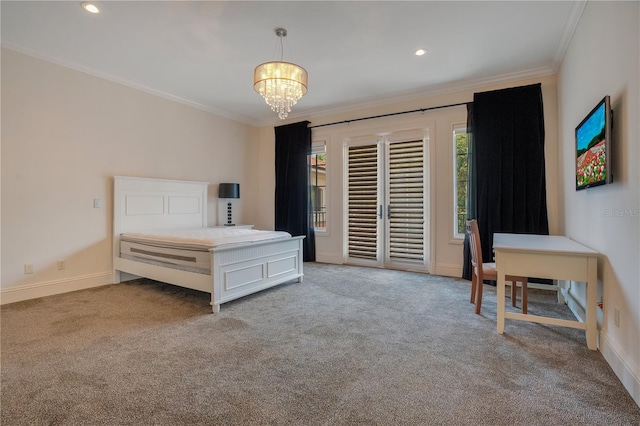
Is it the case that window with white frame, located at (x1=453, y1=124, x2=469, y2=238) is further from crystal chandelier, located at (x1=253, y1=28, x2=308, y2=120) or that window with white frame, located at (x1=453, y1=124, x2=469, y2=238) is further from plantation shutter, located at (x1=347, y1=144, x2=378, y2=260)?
crystal chandelier, located at (x1=253, y1=28, x2=308, y2=120)

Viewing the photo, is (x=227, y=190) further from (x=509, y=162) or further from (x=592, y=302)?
(x=592, y=302)

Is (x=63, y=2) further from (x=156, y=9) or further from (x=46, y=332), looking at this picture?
(x=46, y=332)

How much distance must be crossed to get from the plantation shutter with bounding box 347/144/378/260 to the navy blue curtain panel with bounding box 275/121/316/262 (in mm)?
778

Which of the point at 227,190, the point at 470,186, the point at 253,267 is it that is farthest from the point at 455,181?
the point at 227,190

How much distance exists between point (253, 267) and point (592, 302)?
295cm

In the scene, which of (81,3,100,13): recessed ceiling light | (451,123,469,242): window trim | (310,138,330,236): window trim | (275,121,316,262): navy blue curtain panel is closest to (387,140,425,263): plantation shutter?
(451,123,469,242): window trim

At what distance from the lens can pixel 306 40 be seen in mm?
3207

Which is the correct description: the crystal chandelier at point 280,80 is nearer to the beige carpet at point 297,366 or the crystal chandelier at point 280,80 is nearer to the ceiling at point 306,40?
the ceiling at point 306,40

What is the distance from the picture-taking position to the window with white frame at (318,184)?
5.69 metres

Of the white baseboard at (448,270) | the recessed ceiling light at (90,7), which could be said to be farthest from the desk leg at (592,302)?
the recessed ceiling light at (90,7)

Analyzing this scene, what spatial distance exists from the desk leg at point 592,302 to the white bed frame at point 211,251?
2881 mm

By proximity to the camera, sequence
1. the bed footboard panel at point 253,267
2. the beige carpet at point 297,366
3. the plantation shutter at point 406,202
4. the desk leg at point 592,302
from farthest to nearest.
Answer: the plantation shutter at point 406,202, the bed footboard panel at point 253,267, the desk leg at point 592,302, the beige carpet at point 297,366

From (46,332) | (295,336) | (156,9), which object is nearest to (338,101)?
(156,9)

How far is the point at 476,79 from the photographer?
4148 millimetres
